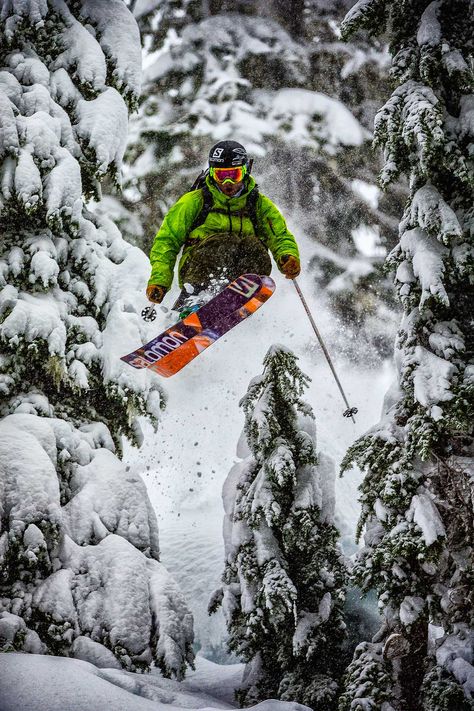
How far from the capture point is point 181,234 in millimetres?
6887

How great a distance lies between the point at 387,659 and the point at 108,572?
2782 millimetres

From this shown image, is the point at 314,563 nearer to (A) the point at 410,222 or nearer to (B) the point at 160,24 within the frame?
(A) the point at 410,222

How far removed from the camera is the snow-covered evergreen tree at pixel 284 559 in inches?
290

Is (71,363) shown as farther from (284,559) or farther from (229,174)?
(284,559)

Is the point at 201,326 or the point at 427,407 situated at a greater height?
the point at 427,407

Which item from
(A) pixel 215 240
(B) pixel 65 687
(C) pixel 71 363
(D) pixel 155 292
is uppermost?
(A) pixel 215 240

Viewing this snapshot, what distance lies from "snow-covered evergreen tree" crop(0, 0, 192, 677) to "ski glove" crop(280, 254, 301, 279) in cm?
192

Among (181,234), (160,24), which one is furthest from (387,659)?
(160,24)

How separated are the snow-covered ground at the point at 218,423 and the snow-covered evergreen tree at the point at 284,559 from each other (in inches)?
252

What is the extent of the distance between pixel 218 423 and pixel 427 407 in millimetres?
15341

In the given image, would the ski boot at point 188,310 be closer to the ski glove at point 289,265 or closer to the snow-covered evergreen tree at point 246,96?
the ski glove at point 289,265

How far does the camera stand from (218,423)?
→ 20.0 m

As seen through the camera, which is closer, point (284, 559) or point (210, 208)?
point (210, 208)

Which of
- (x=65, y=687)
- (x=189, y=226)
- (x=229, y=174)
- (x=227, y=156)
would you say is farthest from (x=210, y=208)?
(x=65, y=687)
